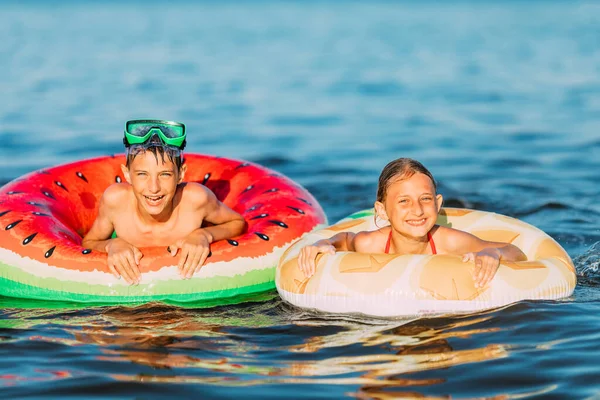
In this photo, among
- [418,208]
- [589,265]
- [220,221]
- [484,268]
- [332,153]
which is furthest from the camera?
[332,153]

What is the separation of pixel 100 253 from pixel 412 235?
6.97 ft

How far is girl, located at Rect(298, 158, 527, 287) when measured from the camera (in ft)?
18.7

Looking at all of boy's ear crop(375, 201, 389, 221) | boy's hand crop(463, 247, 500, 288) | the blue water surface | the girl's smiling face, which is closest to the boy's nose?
the girl's smiling face

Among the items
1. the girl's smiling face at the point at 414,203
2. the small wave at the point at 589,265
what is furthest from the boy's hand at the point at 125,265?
the small wave at the point at 589,265

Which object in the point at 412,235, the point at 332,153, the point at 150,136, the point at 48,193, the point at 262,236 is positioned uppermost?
the point at 332,153

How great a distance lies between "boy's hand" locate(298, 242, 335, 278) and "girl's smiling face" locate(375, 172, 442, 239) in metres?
0.49

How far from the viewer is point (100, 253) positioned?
6250 mm

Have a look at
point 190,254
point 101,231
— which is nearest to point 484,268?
point 190,254

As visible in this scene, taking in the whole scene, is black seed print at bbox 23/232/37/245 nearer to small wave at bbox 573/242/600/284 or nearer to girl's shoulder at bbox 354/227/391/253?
girl's shoulder at bbox 354/227/391/253

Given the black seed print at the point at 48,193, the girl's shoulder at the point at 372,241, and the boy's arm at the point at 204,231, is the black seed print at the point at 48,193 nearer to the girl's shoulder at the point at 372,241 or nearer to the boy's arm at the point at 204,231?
the boy's arm at the point at 204,231

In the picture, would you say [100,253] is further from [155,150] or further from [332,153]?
[332,153]

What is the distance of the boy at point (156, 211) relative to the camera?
6145 millimetres

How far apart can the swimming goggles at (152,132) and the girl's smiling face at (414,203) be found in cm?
153

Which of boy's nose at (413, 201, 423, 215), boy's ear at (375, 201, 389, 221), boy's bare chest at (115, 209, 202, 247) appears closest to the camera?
boy's nose at (413, 201, 423, 215)
